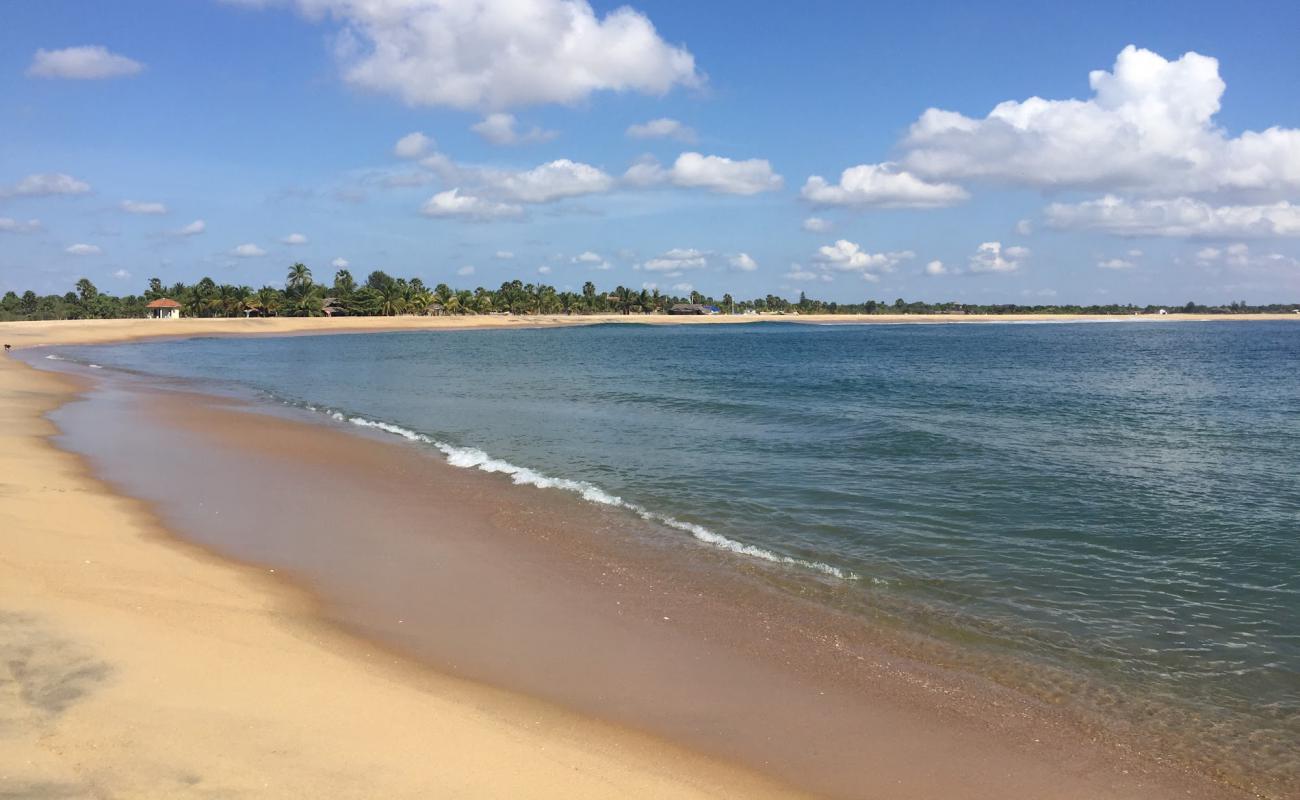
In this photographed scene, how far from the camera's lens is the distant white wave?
11.0 metres

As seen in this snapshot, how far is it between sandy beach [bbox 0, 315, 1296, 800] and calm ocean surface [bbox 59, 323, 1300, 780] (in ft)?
5.89

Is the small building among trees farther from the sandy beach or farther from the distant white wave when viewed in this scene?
the sandy beach

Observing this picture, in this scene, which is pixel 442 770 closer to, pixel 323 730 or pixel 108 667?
pixel 323 730

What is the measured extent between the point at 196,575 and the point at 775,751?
714 cm

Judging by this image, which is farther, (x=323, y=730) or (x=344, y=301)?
(x=344, y=301)

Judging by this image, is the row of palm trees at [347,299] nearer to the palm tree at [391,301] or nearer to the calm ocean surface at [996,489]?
the palm tree at [391,301]

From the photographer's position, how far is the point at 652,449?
64.6 feet

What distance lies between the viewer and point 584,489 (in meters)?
15.2

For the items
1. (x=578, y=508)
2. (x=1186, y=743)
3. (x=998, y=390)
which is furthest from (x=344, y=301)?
(x=1186, y=743)

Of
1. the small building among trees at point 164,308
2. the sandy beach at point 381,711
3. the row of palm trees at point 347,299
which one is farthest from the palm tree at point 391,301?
the sandy beach at point 381,711

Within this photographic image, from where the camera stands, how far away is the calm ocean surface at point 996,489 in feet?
28.0

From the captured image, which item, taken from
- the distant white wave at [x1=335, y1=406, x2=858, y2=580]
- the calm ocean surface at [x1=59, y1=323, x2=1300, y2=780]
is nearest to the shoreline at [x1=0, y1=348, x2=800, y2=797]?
the calm ocean surface at [x1=59, y1=323, x2=1300, y2=780]

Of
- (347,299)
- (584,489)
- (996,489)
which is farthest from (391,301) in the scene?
(996,489)

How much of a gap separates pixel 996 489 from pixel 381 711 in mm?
12874
